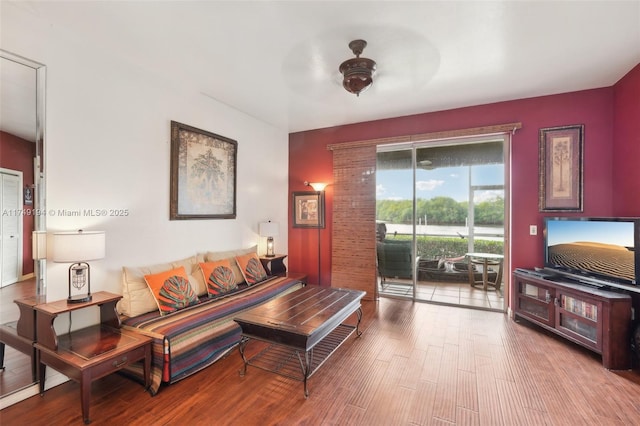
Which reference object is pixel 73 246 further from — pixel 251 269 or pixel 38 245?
pixel 251 269

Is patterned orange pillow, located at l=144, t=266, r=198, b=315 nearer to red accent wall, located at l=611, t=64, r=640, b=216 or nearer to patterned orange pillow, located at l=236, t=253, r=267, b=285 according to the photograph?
patterned orange pillow, located at l=236, t=253, r=267, b=285

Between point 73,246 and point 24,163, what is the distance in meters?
→ 0.76

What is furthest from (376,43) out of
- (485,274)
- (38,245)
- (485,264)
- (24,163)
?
(485,274)

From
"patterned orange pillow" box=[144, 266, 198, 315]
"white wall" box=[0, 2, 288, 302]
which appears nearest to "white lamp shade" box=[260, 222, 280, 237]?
"white wall" box=[0, 2, 288, 302]

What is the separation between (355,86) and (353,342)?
2.55 metres

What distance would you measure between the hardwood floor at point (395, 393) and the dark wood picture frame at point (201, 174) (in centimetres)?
178

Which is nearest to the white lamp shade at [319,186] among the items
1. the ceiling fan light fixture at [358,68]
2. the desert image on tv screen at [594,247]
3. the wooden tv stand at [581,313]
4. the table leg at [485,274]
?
the ceiling fan light fixture at [358,68]

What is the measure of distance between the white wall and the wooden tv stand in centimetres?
390

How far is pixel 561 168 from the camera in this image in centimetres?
348

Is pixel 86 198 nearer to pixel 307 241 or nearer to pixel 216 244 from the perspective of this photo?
pixel 216 244

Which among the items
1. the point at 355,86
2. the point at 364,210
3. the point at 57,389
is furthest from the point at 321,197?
the point at 57,389

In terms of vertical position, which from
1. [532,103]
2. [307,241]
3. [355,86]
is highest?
[532,103]

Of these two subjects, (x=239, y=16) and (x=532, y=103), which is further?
(x=532, y=103)

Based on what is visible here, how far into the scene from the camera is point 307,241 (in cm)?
509
